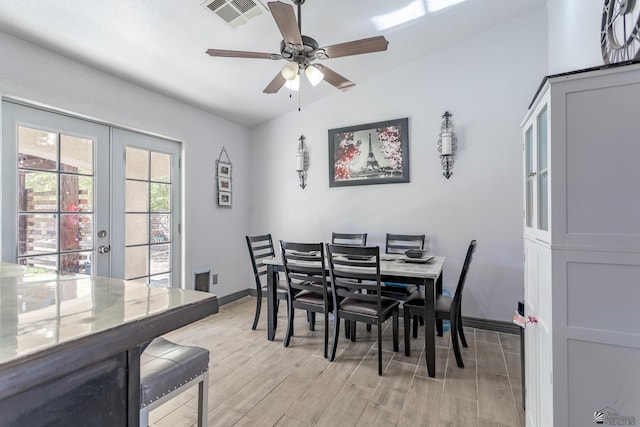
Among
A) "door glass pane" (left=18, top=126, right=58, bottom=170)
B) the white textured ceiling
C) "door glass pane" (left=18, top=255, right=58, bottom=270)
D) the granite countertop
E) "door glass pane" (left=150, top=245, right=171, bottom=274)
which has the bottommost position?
"door glass pane" (left=150, top=245, right=171, bottom=274)

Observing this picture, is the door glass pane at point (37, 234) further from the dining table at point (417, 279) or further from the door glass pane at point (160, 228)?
the dining table at point (417, 279)

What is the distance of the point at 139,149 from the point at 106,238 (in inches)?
37.2

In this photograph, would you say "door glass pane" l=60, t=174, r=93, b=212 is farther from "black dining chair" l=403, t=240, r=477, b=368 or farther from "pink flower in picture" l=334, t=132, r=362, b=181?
"black dining chair" l=403, t=240, r=477, b=368

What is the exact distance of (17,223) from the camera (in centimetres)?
222

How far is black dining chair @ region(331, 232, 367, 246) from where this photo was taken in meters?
3.54

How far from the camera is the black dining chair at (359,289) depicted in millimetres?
2262

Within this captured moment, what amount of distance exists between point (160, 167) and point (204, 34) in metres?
1.56

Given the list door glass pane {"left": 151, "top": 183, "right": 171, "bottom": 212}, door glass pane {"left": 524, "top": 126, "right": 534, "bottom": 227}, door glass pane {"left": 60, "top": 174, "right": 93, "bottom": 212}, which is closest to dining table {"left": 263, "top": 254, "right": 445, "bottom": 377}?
door glass pane {"left": 524, "top": 126, "right": 534, "bottom": 227}

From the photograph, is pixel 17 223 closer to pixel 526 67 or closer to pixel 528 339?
pixel 528 339

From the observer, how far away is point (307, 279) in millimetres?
2643

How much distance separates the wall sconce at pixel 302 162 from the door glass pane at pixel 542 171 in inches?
120

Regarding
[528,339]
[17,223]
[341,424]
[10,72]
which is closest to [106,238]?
[17,223]

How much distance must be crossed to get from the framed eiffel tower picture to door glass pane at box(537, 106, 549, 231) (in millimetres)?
2247

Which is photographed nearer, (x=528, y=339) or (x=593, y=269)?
(x=593, y=269)
